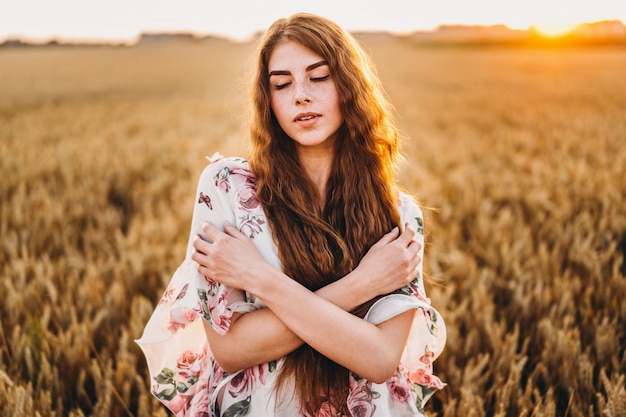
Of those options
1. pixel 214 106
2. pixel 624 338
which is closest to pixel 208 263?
pixel 624 338

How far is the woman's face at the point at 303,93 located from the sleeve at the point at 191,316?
25 cm

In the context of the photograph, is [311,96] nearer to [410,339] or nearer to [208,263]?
[208,263]

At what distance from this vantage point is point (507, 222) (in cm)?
382

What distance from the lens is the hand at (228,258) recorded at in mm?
1383

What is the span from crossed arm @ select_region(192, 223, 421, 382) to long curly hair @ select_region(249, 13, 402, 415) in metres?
0.08

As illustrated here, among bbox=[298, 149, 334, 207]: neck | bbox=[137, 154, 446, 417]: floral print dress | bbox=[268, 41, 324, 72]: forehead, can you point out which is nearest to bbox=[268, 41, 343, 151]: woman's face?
bbox=[268, 41, 324, 72]: forehead

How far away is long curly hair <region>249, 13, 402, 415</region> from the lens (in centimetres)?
146

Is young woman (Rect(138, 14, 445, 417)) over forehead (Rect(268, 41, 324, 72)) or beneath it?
beneath

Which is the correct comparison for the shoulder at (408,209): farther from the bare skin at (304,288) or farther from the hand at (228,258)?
the hand at (228,258)

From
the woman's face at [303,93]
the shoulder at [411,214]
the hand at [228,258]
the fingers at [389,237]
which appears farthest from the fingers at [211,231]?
the shoulder at [411,214]

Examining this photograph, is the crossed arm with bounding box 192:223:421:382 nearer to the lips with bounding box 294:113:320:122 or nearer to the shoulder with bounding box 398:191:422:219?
the shoulder with bounding box 398:191:422:219

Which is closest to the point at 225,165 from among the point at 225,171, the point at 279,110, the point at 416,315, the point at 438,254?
the point at 225,171

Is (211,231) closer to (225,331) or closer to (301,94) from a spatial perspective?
(225,331)

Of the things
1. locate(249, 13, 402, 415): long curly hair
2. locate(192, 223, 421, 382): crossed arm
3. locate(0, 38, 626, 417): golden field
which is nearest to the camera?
locate(192, 223, 421, 382): crossed arm
